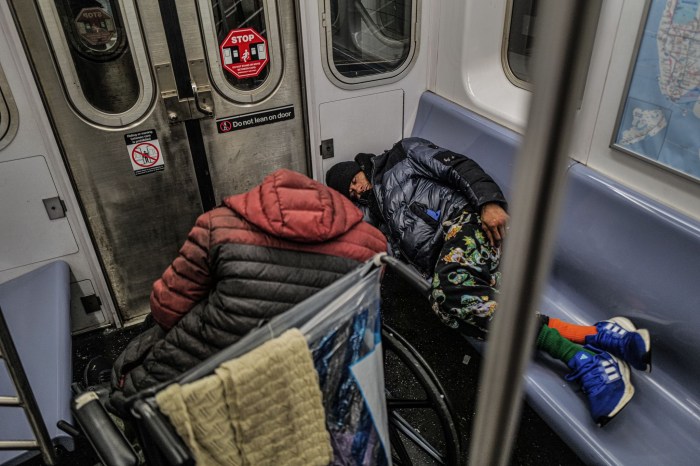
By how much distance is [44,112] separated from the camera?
7.84 feet

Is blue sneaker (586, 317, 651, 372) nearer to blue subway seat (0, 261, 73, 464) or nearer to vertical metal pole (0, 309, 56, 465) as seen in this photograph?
vertical metal pole (0, 309, 56, 465)

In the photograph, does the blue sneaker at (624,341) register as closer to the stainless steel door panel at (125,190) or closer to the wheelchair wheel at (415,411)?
the wheelchair wheel at (415,411)

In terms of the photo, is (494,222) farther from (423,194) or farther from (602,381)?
(602,381)

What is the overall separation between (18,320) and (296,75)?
6.39 ft

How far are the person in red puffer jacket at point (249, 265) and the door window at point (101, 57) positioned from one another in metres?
1.42

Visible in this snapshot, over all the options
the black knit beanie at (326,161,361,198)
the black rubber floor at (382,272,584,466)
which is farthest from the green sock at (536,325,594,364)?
the black knit beanie at (326,161,361,198)

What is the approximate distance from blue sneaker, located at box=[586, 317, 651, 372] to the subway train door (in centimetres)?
200

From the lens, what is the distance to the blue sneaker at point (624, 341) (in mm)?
1981

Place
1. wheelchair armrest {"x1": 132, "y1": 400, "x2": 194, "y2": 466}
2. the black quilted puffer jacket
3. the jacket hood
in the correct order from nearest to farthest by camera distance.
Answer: wheelchair armrest {"x1": 132, "y1": 400, "x2": 194, "y2": 466}, the jacket hood, the black quilted puffer jacket

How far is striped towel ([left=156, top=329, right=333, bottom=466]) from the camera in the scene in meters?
1.14

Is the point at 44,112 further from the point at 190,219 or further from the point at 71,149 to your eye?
the point at 190,219

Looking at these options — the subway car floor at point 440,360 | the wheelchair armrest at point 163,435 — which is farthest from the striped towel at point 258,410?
the subway car floor at point 440,360

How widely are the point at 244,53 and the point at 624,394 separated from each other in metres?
2.47

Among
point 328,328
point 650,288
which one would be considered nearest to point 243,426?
point 328,328
